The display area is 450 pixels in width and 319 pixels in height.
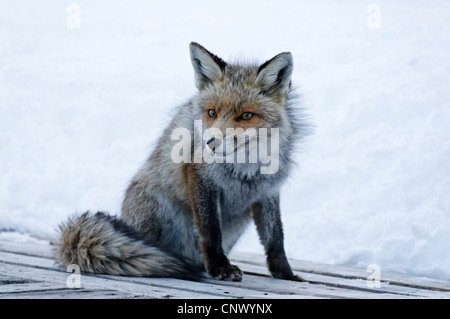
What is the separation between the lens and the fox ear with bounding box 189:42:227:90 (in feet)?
11.8

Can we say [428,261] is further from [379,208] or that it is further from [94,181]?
[94,181]

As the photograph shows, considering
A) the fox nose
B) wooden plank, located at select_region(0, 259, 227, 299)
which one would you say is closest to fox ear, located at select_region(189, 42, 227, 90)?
the fox nose

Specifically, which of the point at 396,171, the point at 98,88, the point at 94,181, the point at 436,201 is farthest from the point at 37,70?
the point at 436,201

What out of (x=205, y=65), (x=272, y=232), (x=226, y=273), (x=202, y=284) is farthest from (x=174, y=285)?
(x=205, y=65)

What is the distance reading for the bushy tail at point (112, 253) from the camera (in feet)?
11.0

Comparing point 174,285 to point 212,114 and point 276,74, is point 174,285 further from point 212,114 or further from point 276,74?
point 276,74

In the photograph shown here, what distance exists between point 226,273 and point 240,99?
0.91 metres

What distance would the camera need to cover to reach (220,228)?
3.64m

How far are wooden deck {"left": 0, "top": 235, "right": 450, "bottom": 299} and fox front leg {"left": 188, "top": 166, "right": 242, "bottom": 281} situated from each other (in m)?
0.14

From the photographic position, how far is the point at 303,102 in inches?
155

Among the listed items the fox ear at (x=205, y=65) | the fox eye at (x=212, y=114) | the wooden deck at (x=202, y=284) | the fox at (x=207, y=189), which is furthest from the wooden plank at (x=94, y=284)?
the fox ear at (x=205, y=65)

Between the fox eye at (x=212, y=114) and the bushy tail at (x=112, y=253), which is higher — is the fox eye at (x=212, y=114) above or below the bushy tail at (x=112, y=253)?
above

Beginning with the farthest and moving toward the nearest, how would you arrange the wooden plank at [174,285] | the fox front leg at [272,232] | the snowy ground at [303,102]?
the snowy ground at [303,102], the fox front leg at [272,232], the wooden plank at [174,285]

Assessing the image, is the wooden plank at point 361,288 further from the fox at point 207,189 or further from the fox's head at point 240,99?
the fox's head at point 240,99
